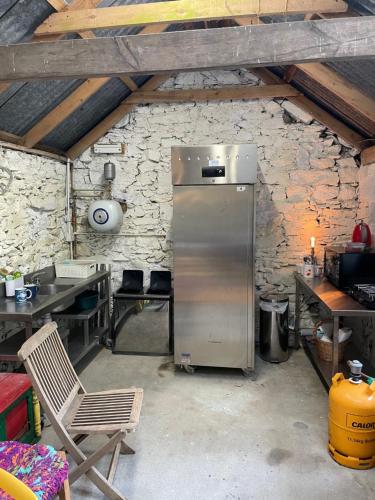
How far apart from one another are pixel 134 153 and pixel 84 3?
1933mm

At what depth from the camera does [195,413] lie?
9.12 feet

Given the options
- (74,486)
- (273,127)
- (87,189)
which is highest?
(273,127)

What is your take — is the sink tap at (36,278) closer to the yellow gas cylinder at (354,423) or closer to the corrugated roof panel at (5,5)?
the corrugated roof panel at (5,5)

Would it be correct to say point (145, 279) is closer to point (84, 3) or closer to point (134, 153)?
point (134, 153)

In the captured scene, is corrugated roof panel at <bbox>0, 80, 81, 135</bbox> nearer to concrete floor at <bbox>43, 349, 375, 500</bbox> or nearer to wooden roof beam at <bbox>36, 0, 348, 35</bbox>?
wooden roof beam at <bbox>36, 0, 348, 35</bbox>

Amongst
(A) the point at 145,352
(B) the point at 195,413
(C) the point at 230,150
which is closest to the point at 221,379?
(B) the point at 195,413

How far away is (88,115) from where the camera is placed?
12.6 ft

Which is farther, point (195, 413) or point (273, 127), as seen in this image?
point (273, 127)

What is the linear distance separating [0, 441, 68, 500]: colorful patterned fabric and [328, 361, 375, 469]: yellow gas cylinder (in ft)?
5.18

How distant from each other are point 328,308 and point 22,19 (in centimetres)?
279

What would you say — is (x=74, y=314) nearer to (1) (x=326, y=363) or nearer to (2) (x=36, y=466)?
(2) (x=36, y=466)

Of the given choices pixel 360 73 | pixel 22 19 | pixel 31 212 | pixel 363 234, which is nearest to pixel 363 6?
pixel 360 73

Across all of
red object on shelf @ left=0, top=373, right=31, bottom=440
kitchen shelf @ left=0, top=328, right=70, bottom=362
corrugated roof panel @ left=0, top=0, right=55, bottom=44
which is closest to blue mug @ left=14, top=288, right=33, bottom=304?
kitchen shelf @ left=0, top=328, right=70, bottom=362

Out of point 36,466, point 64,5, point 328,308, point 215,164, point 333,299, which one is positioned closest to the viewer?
point 36,466
